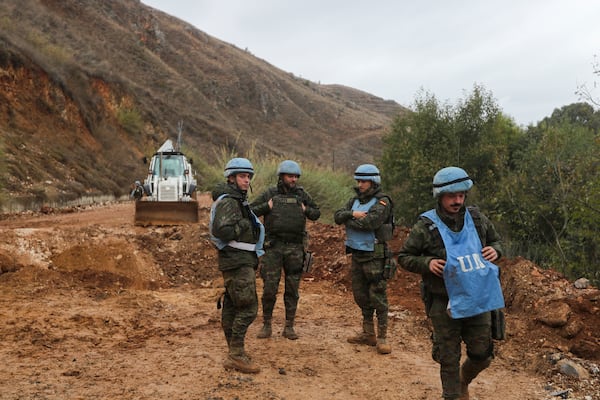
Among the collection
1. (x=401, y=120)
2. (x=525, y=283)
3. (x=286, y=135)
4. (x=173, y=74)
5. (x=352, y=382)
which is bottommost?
(x=352, y=382)

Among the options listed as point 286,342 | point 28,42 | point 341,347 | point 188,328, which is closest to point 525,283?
point 341,347

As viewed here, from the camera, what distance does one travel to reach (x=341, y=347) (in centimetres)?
548

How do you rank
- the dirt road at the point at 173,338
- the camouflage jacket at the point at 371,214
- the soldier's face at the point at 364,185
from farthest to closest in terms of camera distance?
1. the soldier's face at the point at 364,185
2. the camouflage jacket at the point at 371,214
3. the dirt road at the point at 173,338

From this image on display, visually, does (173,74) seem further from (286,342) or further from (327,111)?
(286,342)

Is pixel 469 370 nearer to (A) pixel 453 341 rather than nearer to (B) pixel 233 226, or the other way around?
(A) pixel 453 341

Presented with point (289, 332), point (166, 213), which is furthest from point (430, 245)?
point (166, 213)

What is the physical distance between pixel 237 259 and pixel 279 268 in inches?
44.1

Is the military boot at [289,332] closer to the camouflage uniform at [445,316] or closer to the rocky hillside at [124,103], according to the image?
the camouflage uniform at [445,316]

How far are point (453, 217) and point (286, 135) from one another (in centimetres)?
4921

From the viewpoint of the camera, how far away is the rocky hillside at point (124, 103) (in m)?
19.8

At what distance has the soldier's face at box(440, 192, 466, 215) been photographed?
354 cm

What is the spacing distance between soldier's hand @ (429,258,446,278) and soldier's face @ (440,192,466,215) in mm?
394

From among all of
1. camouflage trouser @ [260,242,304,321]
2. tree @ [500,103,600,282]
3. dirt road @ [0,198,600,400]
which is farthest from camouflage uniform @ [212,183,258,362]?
tree @ [500,103,600,282]

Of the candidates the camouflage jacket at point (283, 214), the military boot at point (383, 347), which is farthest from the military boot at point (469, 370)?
the camouflage jacket at point (283, 214)
